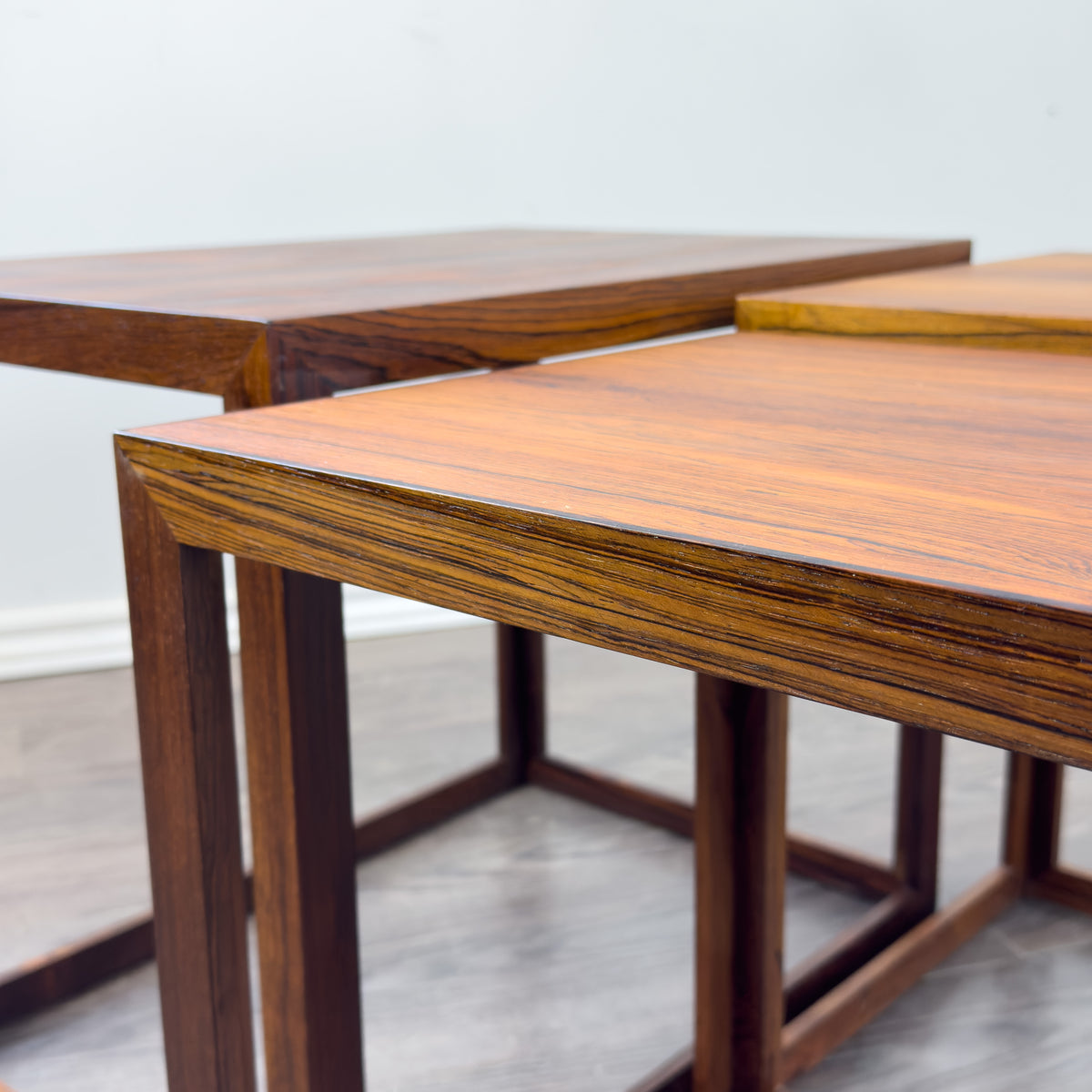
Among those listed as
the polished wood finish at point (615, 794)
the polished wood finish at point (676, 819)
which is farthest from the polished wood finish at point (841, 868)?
the polished wood finish at point (615, 794)

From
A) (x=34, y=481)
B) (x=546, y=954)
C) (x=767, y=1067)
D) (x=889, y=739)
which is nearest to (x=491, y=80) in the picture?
(x=34, y=481)

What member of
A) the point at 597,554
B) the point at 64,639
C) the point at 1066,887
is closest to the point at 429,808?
the point at 1066,887

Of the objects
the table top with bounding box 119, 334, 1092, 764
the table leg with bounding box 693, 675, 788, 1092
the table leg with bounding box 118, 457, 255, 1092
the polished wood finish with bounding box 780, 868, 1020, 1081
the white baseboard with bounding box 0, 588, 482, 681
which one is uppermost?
the table top with bounding box 119, 334, 1092, 764

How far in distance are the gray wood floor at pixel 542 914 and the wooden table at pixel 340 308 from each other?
0.44 ft

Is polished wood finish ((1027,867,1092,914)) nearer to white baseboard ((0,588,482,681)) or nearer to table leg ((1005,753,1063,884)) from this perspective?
table leg ((1005,753,1063,884))

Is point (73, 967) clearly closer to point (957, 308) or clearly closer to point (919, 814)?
point (919, 814)

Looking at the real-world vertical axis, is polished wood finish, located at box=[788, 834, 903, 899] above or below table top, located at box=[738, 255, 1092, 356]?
below

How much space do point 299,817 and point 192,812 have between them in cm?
6

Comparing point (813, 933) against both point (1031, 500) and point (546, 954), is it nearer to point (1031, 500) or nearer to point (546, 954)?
point (546, 954)

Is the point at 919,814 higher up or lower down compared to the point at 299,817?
lower down

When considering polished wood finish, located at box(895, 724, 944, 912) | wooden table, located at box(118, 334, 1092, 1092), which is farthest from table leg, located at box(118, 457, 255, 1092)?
polished wood finish, located at box(895, 724, 944, 912)

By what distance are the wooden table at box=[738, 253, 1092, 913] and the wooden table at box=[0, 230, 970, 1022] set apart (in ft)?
0.22

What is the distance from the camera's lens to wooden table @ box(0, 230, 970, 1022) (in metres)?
0.60

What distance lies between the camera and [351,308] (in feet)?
2.06
